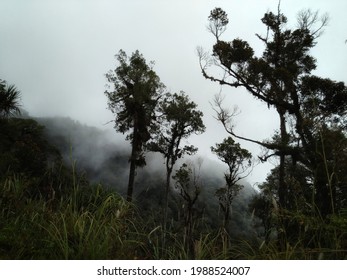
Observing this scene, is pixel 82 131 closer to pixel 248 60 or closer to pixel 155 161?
pixel 155 161

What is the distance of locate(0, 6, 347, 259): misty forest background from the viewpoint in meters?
2.62

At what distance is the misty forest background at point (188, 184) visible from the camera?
2623 millimetres

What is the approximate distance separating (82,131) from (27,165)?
342 ft

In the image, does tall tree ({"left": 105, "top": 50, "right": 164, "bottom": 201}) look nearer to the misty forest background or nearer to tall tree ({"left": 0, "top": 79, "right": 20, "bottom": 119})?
the misty forest background

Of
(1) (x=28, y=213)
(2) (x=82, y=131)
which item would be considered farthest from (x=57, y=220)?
(2) (x=82, y=131)

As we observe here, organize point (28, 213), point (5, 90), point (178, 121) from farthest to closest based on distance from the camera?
1. point (178, 121)
2. point (5, 90)
3. point (28, 213)

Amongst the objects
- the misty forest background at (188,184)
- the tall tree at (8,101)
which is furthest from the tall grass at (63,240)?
the tall tree at (8,101)

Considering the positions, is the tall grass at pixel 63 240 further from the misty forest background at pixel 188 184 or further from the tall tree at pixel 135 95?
the tall tree at pixel 135 95

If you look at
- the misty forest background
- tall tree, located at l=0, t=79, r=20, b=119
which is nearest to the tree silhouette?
the misty forest background

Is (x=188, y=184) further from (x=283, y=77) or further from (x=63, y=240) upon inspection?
(x=63, y=240)

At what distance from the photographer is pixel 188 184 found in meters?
19.5

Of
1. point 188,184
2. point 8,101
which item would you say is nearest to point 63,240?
point 8,101
